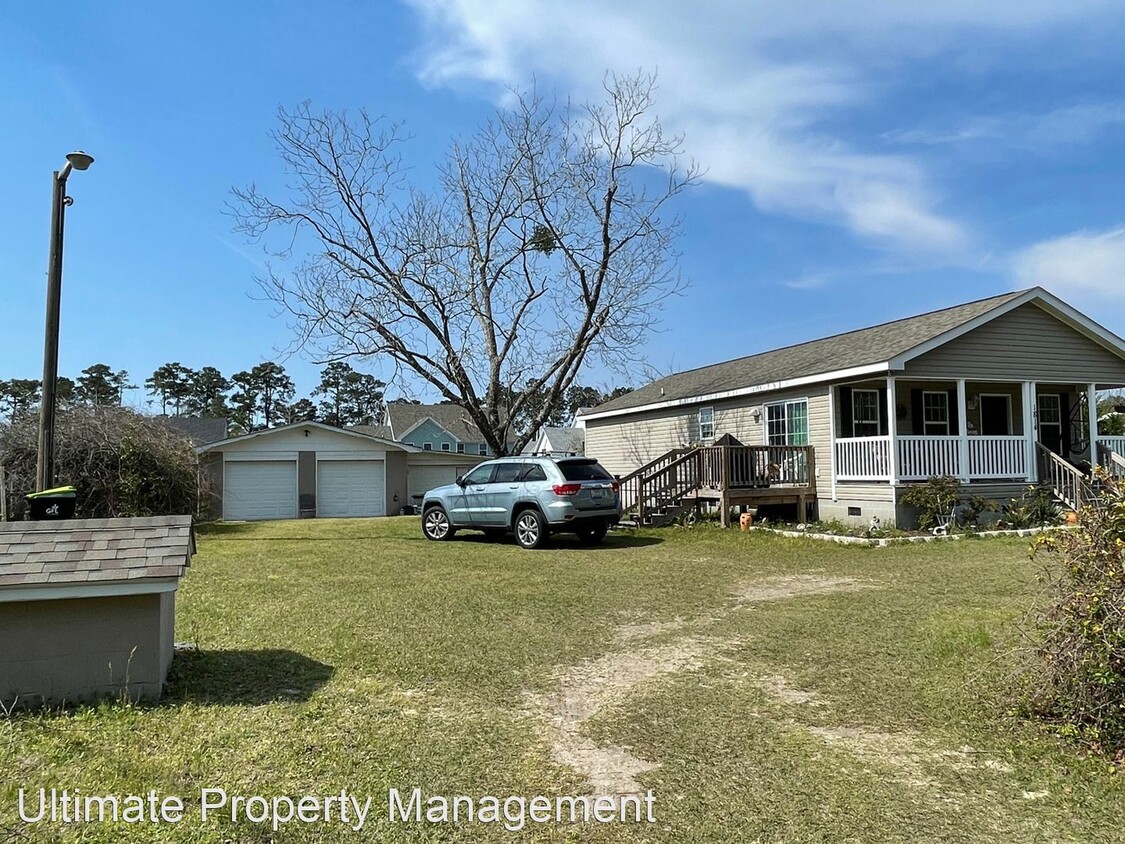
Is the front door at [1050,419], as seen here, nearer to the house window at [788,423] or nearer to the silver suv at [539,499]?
the house window at [788,423]

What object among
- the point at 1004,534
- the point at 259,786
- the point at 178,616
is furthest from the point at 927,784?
the point at 1004,534

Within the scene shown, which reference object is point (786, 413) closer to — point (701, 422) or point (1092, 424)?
point (701, 422)

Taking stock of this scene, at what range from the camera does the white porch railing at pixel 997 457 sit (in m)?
15.4

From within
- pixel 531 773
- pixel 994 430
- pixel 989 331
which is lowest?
pixel 531 773

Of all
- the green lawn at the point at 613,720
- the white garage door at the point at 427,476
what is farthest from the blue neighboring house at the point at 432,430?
the green lawn at the point at 613,720

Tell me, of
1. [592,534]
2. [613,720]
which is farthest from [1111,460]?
[613,720]

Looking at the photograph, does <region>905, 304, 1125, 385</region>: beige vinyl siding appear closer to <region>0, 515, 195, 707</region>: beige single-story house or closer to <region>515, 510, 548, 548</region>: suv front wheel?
<region>515, 510, 548, 548</region>: suv front wheel

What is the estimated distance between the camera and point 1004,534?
13.2 metres

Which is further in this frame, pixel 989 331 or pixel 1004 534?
pixel 989 331

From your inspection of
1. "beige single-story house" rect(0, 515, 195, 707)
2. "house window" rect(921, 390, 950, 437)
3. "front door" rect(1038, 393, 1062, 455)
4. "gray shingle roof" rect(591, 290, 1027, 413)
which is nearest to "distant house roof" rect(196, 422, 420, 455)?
"gray shingle roof" rect(591, 290, 1027, 413)

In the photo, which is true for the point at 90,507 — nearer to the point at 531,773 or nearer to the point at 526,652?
the point at 526,652

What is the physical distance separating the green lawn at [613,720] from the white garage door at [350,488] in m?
19.6

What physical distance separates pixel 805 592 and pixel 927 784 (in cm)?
513

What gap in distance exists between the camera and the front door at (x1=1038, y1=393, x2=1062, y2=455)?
18109mm
